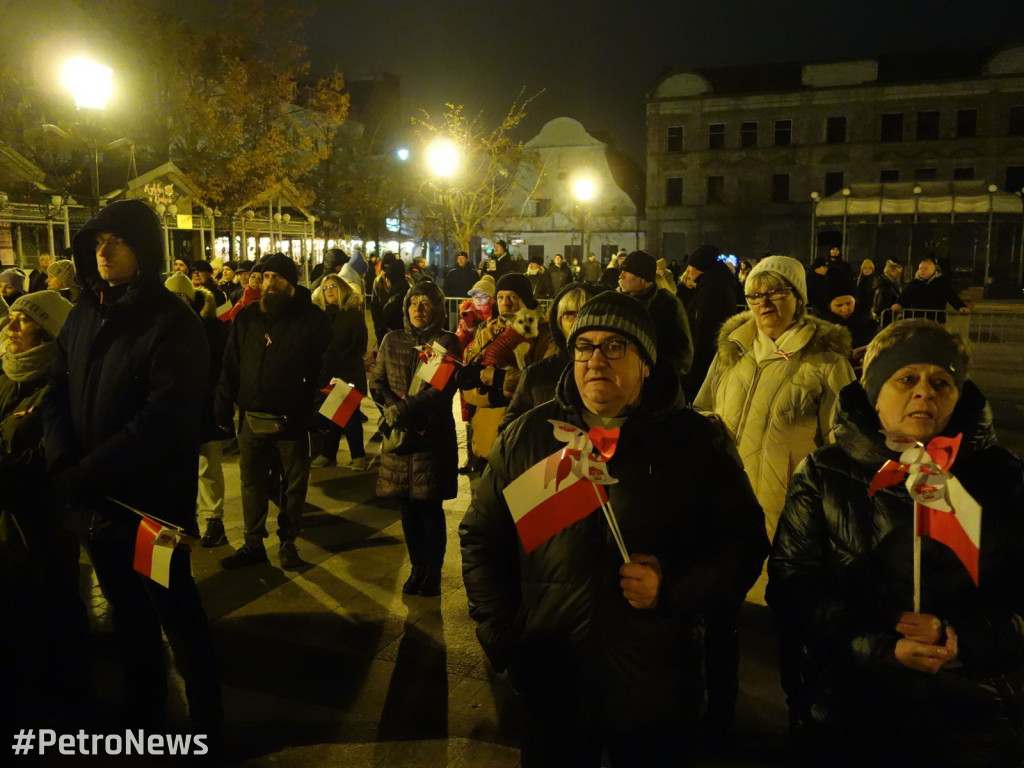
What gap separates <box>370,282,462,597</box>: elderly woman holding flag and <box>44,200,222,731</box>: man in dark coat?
153cm

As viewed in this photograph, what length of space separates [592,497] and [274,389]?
11.7 feet

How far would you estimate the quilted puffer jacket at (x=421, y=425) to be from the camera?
16.0 feet

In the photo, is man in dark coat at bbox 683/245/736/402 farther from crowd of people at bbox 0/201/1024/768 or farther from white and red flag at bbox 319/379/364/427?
white and red flag at bbox 319/379/364/427

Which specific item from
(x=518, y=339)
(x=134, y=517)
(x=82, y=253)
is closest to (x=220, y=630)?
(x=134, y=517)

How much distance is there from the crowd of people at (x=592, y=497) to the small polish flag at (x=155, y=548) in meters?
0.10

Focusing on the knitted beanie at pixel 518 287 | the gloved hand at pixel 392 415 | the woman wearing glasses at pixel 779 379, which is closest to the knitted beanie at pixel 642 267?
the knitted beanie at pixel 518 287

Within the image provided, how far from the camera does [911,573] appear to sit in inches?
85.0

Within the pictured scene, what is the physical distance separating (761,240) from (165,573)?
49.2 m

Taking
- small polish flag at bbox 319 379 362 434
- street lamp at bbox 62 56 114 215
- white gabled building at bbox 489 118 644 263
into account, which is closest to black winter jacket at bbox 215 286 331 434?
small polish flag at bbox 319 379 362 434

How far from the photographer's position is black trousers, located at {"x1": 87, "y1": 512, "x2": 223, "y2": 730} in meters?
3.32

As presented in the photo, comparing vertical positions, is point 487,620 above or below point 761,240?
below

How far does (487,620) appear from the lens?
7.87ft

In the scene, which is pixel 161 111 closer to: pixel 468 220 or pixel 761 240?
pixel 468 220

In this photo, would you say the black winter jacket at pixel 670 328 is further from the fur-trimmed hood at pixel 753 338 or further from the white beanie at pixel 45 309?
the white beanie at pixel 45 309
